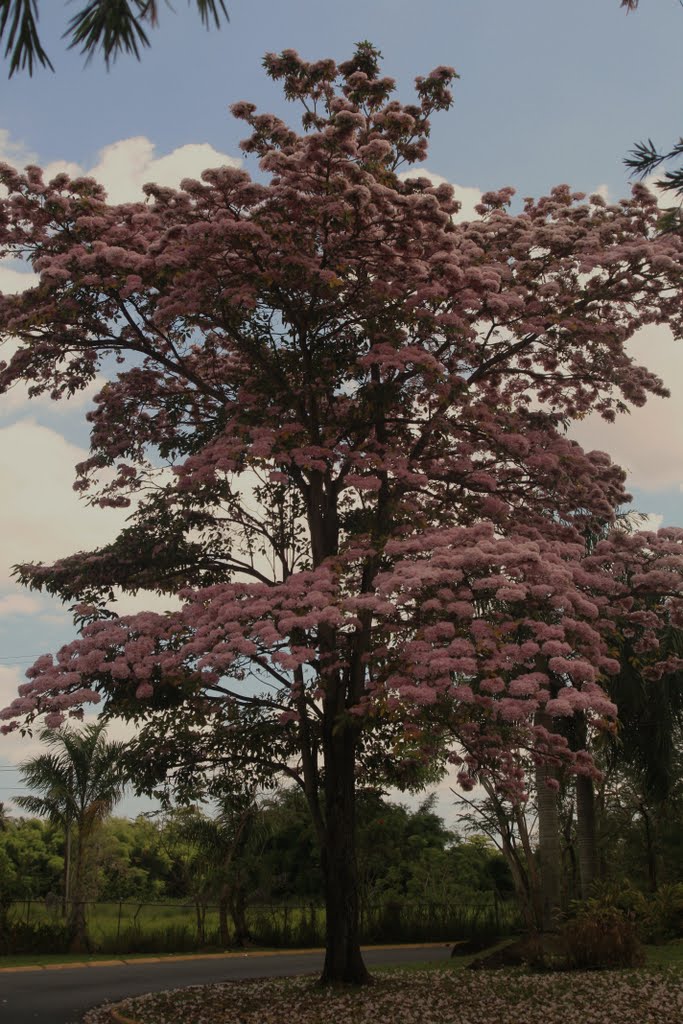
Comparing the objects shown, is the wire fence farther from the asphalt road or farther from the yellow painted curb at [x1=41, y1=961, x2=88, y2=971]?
the asphalt road

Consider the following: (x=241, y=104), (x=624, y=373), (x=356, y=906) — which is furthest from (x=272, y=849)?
(x=241, y=104)

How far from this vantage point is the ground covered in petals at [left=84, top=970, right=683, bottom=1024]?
11.8 m

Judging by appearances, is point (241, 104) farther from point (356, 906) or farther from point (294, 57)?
point (356, 906)

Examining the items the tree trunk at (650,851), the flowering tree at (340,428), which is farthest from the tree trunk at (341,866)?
the tree trunk at (650,851)

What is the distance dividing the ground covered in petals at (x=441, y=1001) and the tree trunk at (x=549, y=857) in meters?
6.68

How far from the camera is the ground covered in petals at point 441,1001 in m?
11.8

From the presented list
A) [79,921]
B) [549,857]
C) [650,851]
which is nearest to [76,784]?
[79,921]

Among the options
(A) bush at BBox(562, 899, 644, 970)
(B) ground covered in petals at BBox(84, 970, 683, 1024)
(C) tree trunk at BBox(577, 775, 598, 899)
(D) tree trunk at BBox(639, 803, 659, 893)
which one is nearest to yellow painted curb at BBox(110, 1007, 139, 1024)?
(B) ground covered in petals at BBox(84, 970, 683, 1024)

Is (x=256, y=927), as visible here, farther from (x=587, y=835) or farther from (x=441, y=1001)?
(x=441, y=1001)

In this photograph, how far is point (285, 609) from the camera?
1290cm

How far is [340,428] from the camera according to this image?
15.9 meters

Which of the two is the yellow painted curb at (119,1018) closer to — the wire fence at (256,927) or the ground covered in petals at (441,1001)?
the ground covered in petals at (441,1001)

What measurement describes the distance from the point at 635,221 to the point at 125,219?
7.56m

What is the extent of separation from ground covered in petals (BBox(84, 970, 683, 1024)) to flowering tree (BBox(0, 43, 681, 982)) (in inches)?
50.6
